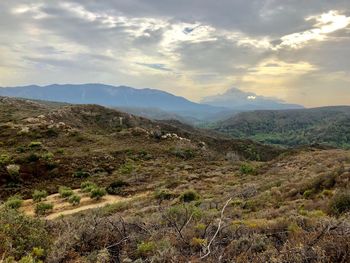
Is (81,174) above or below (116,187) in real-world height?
above

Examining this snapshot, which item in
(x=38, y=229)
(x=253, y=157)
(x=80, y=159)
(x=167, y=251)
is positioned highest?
(x=167, y=251)

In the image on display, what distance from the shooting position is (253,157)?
64250 mm

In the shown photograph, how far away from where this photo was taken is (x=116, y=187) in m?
22.8

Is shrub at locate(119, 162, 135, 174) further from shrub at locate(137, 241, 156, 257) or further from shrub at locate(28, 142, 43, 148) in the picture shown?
shrub at locate(137, 241, 156, 257)

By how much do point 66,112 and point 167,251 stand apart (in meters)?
56.0

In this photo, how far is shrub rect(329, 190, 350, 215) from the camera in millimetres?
9211

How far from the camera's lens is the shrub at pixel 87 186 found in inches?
859

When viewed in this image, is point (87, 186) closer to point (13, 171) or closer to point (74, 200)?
point (74, 200)

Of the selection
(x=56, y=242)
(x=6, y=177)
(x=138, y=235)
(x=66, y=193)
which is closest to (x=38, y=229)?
(x=56, y=242)

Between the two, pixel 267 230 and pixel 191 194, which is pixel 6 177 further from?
pixel 267 230

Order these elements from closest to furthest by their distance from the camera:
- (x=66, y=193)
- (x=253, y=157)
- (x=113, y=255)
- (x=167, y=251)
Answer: (x=167, y=251) → (x=113, y=255) → (x=66, y=193) → (x=253, y=157)

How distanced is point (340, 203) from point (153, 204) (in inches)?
331

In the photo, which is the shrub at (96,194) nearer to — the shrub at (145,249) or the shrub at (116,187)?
the shrub at (116,187)

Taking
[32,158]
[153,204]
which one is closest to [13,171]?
[32,158]
